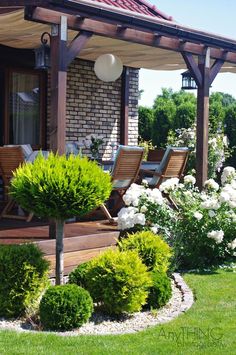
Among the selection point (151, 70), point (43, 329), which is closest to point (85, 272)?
point (43, 329)

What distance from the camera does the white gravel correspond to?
5206mm

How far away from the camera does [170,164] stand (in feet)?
28.5

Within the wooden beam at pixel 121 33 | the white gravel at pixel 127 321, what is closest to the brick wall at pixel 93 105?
the wooden beam at pixel 121 33

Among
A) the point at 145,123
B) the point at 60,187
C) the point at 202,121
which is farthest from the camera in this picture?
the point at 145,123

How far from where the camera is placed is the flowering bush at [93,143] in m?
10.8

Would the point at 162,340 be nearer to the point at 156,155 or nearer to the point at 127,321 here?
the point at 127,321

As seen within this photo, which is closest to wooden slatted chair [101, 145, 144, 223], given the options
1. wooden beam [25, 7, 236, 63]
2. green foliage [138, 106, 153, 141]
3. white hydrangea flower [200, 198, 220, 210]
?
A: white hydrangea flower [200, 198, 220, 210]

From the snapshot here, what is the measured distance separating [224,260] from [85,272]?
264 centimetres

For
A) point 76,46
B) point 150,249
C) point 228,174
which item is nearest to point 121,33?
point 76,46

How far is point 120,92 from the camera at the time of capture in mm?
12266

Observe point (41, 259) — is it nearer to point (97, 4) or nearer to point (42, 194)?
point (42, 194)

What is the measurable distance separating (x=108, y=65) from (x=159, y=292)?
5.17 m

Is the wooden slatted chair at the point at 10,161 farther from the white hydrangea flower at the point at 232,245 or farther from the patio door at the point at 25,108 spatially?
the patio door at the point at 25,108

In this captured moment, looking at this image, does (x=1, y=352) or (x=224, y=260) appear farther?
(x=224, y=260)
